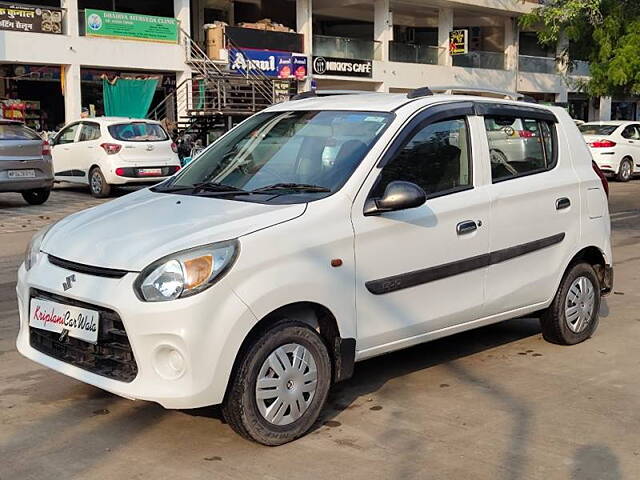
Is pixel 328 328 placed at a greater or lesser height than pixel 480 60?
lesser

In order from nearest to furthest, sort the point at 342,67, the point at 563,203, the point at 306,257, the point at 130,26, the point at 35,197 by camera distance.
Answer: the point at 306,257 → the point at 563,203 → the point at 35,197 → the point at 130,26 → the point at 342,67

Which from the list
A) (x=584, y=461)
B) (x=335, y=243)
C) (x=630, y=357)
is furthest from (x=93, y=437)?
(x=630, y=357)

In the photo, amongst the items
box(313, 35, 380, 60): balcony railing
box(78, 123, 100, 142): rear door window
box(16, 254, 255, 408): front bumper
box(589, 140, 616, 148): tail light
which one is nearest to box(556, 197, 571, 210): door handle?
box(16, 254, 255, 408): front bumper

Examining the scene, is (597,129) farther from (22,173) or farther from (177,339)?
(177,339)

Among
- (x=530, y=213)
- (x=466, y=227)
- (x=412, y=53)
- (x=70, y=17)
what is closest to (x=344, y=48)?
(x=412, y=53)

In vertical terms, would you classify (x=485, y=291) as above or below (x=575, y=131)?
below

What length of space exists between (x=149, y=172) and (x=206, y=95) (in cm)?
1006

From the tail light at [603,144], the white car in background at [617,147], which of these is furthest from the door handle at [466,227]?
the tail light at [603,144]

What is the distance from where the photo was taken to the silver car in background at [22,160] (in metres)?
13.8

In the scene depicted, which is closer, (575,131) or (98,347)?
(98,347)

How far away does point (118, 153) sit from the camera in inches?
642

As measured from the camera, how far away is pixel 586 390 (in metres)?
4.90

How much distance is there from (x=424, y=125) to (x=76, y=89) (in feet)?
68.2

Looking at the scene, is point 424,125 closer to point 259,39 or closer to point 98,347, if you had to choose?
point 98,347
